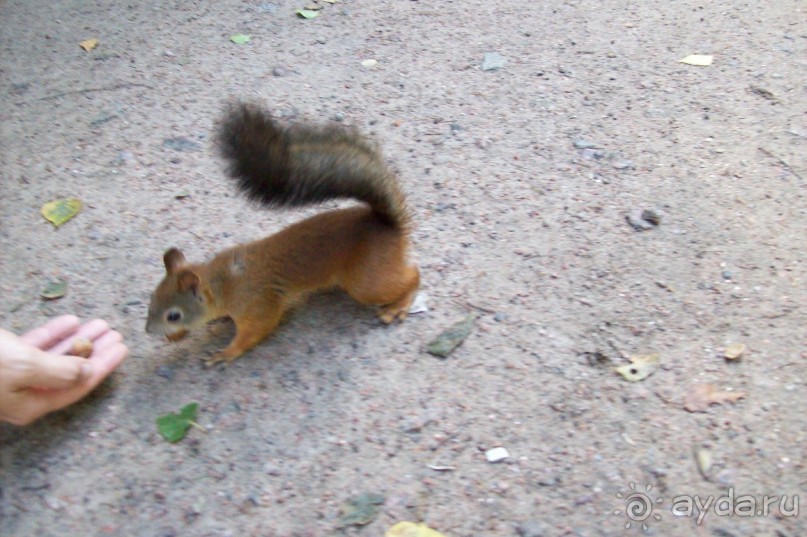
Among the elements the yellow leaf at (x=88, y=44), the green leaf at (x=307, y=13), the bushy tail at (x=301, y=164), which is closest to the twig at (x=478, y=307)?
the bushy tail at (x=301, y=164)

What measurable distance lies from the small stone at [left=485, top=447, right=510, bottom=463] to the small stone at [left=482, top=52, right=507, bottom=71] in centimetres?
217

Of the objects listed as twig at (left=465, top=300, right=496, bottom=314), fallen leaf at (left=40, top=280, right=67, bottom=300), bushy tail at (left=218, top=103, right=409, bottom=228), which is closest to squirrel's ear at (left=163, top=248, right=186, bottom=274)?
bushy tail at (left=218, top=103, right=409, bottom=228)

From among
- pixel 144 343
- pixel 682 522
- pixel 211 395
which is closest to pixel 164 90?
pixel 144 343

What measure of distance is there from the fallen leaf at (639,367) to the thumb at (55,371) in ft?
5.10

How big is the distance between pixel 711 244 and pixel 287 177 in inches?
60.6

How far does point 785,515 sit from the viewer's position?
6.36 ft

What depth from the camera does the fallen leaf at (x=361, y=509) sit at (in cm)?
198

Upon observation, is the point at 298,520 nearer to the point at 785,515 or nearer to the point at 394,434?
the point at 394,434

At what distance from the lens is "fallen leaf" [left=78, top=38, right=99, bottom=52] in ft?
13.1

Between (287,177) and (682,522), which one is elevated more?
(287,177)

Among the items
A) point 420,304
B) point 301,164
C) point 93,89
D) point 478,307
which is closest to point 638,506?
point 478,307

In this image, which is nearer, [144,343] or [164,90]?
[144,343]

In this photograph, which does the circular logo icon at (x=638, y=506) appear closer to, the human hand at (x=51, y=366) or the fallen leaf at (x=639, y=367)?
the fallen leaf at (x=639, y=367)

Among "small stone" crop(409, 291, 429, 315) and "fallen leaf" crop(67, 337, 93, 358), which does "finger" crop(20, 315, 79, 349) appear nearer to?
"fallen leaf" crop(67, 337, 93, 358)
